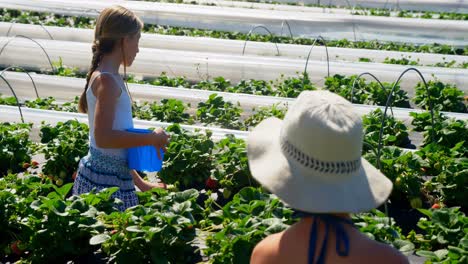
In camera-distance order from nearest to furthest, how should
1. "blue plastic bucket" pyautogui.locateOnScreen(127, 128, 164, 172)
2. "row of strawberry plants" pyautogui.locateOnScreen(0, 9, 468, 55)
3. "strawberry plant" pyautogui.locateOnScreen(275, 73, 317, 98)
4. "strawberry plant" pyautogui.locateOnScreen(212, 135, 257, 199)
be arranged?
"blue plastic bucket" pyautogui.locateOnScreen(127, 128, 164, 172), "strawberry plant" pyautogui.locateOnScreen(212, 135, 257, 199), "strawberry plant" pyautogui.locateOnScreen(275, 73, 317, 98), "row of strawberry plants" pyautogui.locateOnScreen(0, 9, 468, 55)

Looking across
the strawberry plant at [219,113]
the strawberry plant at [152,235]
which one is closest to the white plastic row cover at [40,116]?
the strawberry plant at [219,113]

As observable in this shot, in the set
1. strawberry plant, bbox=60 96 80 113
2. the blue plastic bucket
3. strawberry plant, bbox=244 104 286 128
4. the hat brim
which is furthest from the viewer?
strawberry plant, bbox=60 96 80 113

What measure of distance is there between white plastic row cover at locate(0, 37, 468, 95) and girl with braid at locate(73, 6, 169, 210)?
11.9 ft

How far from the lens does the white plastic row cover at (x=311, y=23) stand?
33.0ft

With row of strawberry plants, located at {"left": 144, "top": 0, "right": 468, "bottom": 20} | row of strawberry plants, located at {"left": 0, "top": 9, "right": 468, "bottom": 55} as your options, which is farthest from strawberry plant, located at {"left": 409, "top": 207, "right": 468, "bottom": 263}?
row of strawberry plants, located at {"left": 144, "top": 0, "right": 468, "bottom": 20}

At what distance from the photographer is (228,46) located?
362 inches

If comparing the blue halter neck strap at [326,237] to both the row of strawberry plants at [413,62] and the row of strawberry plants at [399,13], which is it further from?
the row of strawberry plants at [399,13]

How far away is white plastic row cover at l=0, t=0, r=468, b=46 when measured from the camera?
10.0 meters

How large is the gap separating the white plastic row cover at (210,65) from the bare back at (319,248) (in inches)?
201

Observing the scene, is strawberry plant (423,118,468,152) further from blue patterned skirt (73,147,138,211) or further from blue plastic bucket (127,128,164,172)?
blue patterned skirt (73,147,138,211)

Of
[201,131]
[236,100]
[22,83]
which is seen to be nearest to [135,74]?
[22,83]

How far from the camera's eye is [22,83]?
746cm

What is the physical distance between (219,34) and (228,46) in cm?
127

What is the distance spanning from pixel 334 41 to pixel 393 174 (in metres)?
5.55
